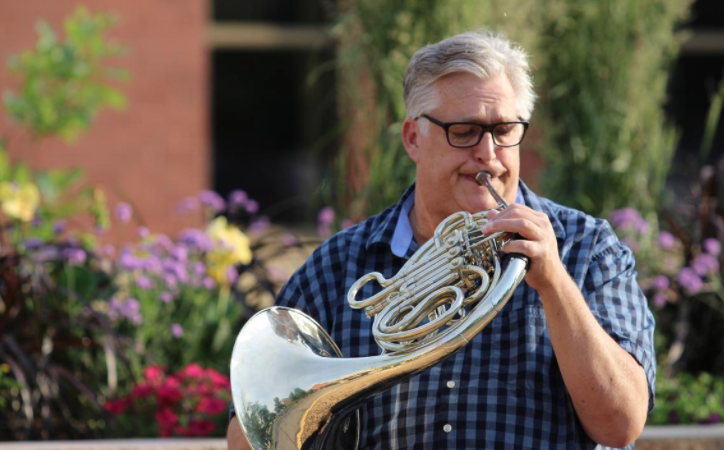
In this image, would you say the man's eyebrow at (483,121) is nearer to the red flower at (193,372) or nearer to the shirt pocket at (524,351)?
the shirt pocket at (524,351)

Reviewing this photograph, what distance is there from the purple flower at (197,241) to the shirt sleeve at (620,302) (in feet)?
6.95

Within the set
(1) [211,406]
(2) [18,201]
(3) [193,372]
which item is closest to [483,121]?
(1) [211,406]

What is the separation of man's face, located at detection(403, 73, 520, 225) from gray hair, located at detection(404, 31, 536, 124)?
0.02 meters

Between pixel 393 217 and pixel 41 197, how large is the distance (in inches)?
122

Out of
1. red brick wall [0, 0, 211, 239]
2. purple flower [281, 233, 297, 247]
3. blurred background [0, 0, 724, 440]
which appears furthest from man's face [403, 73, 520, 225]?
red brick wall [0, 0, 211, 239]

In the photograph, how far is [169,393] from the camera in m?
3.54

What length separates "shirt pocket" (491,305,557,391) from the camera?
7.38ft

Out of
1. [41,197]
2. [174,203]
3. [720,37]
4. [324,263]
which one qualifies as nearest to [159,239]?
[41,197]

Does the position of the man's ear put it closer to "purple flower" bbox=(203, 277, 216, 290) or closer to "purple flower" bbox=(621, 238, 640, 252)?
"purple flower" bbox=(203, 277, 216, 290)

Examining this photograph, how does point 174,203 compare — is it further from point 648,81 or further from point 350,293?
point 350,293

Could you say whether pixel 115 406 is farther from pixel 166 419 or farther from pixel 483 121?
pixel 483 121

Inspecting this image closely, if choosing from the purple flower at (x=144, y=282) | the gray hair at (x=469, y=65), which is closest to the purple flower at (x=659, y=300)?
the purple flower at (x=144, y=282)

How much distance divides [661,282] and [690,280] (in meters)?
0.11

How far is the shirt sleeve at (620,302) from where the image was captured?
2.20 metres
